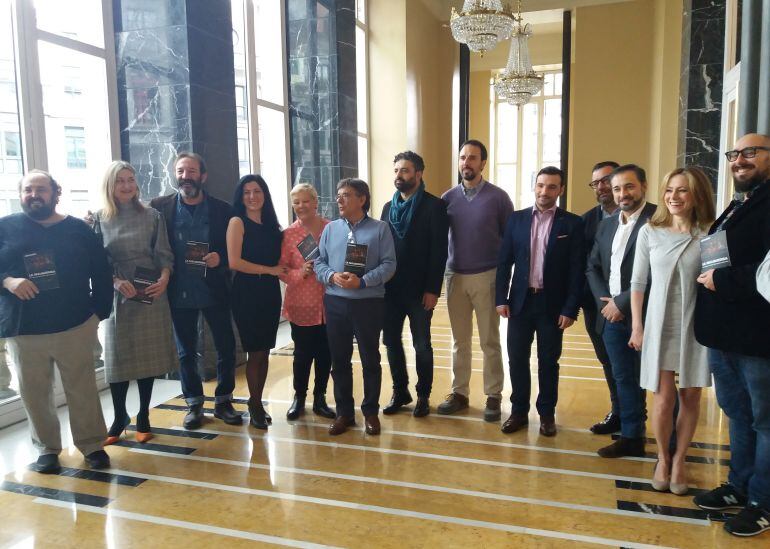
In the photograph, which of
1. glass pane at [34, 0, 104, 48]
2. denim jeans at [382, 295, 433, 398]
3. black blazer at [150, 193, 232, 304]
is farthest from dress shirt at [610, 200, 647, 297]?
glass pane at [34, 0, 104, 48]

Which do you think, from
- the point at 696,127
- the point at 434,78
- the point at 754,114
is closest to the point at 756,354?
the point at 754,114

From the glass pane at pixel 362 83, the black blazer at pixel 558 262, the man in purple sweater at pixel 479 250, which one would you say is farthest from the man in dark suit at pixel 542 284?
the glass pane at pixel 362 83

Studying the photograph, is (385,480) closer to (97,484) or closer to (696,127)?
(97,484)

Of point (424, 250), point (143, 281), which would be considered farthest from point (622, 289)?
point (143, 281)

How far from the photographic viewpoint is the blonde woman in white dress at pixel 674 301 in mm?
2695

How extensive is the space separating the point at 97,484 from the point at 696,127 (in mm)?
7520

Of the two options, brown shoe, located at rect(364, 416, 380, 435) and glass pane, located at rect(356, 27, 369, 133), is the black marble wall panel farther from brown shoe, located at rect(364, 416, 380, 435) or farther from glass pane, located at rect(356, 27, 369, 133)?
brown shoe, located at rect(364, 416, 380, 435)

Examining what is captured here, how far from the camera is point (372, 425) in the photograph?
12.4 feet

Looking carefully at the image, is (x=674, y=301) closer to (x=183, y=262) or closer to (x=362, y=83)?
(x=183, y=262)

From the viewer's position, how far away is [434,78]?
12234 mm

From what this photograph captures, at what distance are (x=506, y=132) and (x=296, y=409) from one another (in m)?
15.1

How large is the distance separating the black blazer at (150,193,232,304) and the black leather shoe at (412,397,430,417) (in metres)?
1.50

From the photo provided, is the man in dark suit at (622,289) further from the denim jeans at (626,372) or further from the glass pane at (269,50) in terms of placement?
the glass pane at (269,50)

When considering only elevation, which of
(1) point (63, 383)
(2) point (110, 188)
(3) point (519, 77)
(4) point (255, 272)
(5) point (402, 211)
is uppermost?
(3) point (519, 77)
